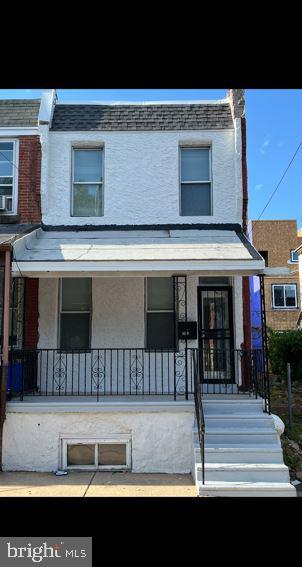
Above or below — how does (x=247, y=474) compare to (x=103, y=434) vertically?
below

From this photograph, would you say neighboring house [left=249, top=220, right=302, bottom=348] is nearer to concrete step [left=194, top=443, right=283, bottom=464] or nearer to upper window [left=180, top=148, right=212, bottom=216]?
upper window [left=180, top=148, right=212, bottom=216]

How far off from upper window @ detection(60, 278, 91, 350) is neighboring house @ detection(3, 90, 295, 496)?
0.02 metres

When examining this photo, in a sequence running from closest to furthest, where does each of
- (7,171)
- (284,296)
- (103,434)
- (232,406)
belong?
(103,434) → (232,406) → (7,171) → (284,296)

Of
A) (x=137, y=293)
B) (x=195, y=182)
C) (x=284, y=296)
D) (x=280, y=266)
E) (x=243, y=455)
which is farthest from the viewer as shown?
(x=284, y=296)

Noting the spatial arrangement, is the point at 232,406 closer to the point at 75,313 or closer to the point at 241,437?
the point at 241,437

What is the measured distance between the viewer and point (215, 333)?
8.98 meters

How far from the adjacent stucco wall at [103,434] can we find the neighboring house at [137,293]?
1 centimetres

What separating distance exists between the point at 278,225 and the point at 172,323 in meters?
22.8

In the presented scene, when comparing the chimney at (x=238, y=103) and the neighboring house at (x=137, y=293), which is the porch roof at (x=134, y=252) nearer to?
the neighboring house at (x=137, y=293)

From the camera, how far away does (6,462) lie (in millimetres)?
6992

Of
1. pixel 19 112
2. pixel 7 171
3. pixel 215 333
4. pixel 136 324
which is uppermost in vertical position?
pixel 19 112

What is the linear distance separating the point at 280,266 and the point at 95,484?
1814 centimetres

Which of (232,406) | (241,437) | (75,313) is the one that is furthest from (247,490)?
(75,313)
